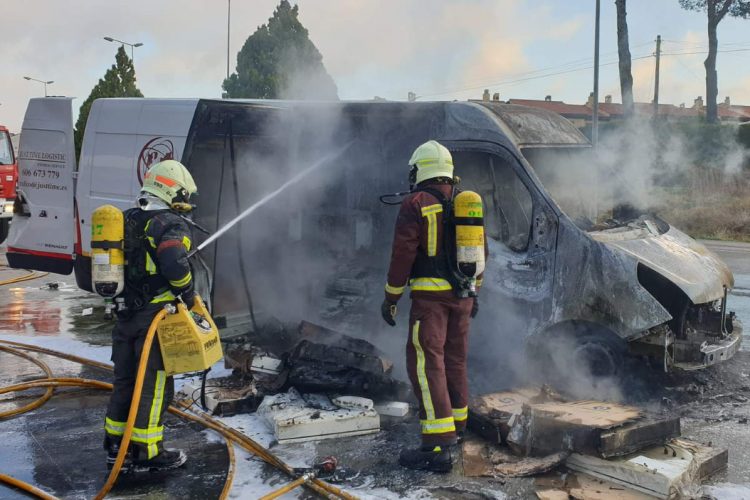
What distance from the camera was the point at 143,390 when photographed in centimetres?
448

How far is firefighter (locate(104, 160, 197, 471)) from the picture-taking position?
4457mm

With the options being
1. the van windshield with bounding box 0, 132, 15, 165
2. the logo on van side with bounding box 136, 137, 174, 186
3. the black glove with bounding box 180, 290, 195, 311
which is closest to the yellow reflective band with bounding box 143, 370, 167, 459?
the black glove with bounding box 180, 290, 195, 311

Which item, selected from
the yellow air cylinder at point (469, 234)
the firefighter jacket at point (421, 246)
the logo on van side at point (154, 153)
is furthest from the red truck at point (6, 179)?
the yellow air cylinder at point (469, 234)

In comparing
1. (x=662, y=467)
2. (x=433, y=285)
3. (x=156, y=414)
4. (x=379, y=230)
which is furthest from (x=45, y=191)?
(x=662, y=467)

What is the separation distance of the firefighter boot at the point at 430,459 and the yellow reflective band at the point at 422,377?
21 centimetres

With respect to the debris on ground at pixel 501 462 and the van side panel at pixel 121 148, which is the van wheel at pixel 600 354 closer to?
the debris on ground at pixel 501 462

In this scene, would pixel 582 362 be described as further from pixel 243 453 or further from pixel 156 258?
pixel 156 258

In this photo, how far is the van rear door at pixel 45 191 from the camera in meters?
7.98

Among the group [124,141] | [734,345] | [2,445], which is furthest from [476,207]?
[124,141]

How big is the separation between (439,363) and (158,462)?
6.06 feet

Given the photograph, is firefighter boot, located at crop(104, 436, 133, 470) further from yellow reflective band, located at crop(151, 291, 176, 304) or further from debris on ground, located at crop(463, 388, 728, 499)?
debris on ground, located at crop(463, 388, 728, 499)

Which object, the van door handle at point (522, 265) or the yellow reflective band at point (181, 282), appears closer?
the yellow reflective band at point (181, 282)

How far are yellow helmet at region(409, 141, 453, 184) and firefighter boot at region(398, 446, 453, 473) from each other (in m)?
1.72

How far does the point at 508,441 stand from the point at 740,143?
2234 centimetres
